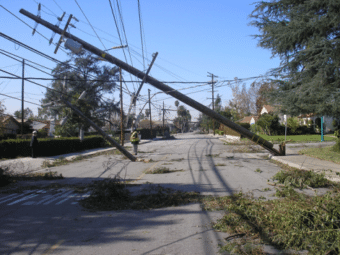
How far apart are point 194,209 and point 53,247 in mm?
3070

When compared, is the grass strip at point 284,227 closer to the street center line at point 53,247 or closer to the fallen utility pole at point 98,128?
the street center line at point 53,247

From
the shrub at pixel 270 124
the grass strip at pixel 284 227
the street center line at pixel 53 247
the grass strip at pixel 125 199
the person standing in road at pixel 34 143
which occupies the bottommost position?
the street center line at pixel 53 247

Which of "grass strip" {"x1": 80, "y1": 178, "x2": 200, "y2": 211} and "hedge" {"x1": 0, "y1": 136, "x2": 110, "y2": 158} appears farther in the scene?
"hedge" {"x1": 0, "y1": 136, "x2": 110, "y2": 158}

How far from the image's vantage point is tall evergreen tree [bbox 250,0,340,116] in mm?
13938

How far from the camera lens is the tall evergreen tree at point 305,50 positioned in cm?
1394

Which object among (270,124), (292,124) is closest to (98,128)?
(270,124)

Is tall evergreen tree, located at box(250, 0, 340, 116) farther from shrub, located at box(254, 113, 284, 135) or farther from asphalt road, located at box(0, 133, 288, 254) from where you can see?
shrub, located at box(254, 113, 284, 135)

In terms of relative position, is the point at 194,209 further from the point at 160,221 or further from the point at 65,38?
the point at 65,38

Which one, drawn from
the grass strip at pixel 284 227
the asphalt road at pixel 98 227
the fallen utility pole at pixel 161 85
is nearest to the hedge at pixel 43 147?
the fallen utility pole at pixel 161 85

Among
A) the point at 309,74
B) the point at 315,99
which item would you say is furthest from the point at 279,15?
the point at 315,99

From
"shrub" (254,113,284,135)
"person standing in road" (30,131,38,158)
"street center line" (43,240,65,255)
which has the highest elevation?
"shrub" (254,113,284,135)

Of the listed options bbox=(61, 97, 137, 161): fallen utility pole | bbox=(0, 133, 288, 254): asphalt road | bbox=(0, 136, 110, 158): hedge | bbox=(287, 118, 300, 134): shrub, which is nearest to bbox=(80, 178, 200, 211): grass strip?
bbox=(0, 133, 288, 254): asphalt road

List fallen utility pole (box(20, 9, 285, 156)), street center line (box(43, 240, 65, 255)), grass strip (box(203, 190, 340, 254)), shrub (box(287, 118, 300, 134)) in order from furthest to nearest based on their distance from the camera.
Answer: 1. shrub (box(287, 118, 300, 134))
2. fallen utility pole (box(20, 9, 285, 156))
3. street center line (box(43, 240, 65, 255))
4. grass strip (box(203, 190, 340, 254))

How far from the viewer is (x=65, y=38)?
626 inches
